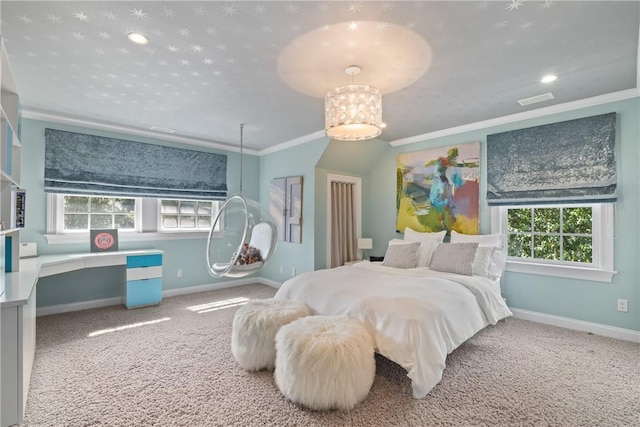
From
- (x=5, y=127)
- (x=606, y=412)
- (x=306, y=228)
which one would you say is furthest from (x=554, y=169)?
(x=5, y=127)

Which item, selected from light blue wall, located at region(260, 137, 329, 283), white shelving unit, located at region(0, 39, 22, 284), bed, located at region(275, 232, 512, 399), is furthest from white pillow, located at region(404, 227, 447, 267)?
white shelving unit, located at region(0, 39, 22, 284)

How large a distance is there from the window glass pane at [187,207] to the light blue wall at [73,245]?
18.1 inches

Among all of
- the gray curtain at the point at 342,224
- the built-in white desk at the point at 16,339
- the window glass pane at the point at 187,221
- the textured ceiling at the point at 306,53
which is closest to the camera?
the built-in white desk at the point at 16,339

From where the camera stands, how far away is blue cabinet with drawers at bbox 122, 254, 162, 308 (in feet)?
12.8

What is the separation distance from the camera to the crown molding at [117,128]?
11.9 feet

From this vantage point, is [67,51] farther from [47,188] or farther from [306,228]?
[306,228]

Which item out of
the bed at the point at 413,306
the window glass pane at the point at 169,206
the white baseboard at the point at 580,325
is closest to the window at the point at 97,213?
the window glass pane at the point at 169,206

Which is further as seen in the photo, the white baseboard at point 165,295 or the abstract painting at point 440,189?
the abstract painting at point 440,189

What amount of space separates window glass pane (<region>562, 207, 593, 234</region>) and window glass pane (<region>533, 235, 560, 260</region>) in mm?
168

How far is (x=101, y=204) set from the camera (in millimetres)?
4172

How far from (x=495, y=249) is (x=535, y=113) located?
5.27 ft

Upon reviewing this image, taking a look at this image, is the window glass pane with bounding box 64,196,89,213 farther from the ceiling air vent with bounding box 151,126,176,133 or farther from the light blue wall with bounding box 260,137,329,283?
the light blue wall with bounding box 260,137,329,283

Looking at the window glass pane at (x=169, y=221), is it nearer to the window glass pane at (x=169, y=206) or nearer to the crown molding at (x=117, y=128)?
the window glass pane at (x=169, y=206)

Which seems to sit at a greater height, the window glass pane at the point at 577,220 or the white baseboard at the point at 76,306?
the window glass pane at the point at 577,220
